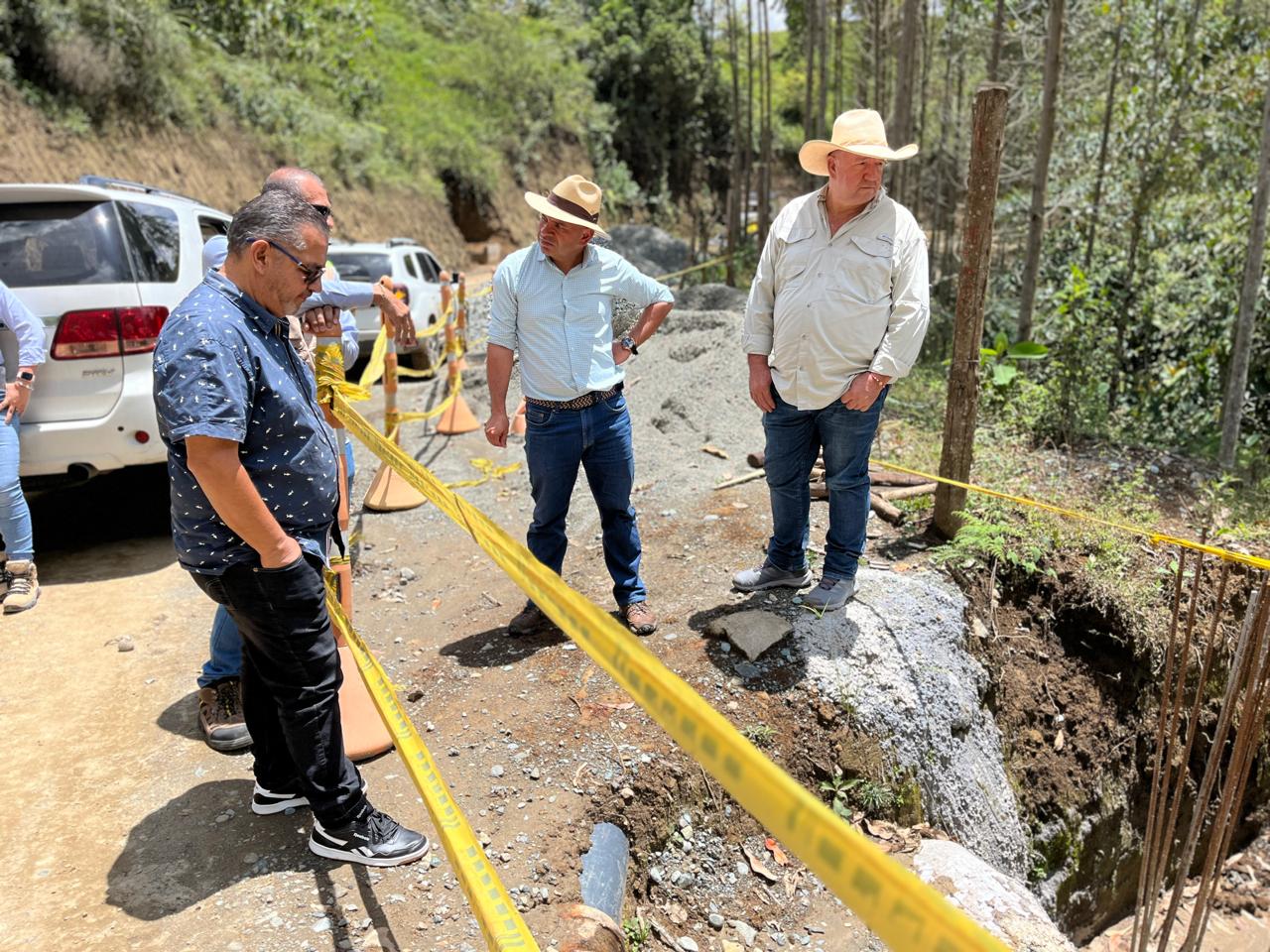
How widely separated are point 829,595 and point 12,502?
13.0 feet

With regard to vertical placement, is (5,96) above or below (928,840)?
above

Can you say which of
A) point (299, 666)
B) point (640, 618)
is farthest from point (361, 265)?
point (299, 666)

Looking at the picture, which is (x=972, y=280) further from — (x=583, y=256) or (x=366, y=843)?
(x=366, y=843)

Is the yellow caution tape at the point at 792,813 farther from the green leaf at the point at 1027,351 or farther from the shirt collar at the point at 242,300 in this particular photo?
the green leaf at the point at 1027,351

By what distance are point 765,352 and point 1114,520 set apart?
285 cm

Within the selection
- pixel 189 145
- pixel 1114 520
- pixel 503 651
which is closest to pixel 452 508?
pixel 503 651

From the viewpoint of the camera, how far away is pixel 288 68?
18703 mm

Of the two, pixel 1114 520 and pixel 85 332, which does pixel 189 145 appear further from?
pixel 1114 520

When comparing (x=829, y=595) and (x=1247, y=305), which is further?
(x=1247, y=305)

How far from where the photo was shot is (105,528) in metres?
5.55

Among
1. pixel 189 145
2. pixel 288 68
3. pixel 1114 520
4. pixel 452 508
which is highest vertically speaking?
pixel 288 68

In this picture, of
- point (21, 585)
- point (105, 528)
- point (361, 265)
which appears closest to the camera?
point (21, 585)

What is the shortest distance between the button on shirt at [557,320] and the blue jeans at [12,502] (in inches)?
99.6

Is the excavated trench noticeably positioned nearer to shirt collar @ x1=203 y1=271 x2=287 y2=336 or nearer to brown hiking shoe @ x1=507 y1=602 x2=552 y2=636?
brown hiking shoe @ x1=507 y1=602 x2=552 y2=636
